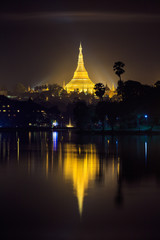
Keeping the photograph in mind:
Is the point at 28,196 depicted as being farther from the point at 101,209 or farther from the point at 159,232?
the point at 159,232

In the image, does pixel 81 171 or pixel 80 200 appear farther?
pixel 81 171

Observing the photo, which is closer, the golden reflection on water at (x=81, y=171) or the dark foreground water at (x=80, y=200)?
the dark foreground water at (x=80, y=200)

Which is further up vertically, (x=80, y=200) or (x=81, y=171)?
(x=81, y=171)

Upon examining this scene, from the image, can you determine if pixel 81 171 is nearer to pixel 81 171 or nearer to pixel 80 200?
pixel 81 171

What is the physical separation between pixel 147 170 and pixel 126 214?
554 inches

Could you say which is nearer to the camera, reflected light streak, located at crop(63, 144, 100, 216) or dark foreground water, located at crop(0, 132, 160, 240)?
dark foreground water, located at crop(0, 132, 160, 240)

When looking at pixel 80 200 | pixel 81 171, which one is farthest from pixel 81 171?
pixel 80 200

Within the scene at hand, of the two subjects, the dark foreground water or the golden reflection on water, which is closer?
the dark foreground water

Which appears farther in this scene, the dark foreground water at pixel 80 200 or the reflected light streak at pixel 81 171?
the reflected light streak at pixel 81 171

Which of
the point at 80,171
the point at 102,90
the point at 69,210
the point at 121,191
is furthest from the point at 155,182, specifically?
the point at 102,90

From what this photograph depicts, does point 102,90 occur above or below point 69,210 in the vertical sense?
above

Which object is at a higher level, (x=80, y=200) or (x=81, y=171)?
(x=81, y=171)

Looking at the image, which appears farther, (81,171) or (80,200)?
(81,171)

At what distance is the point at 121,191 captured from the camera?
27.3m
